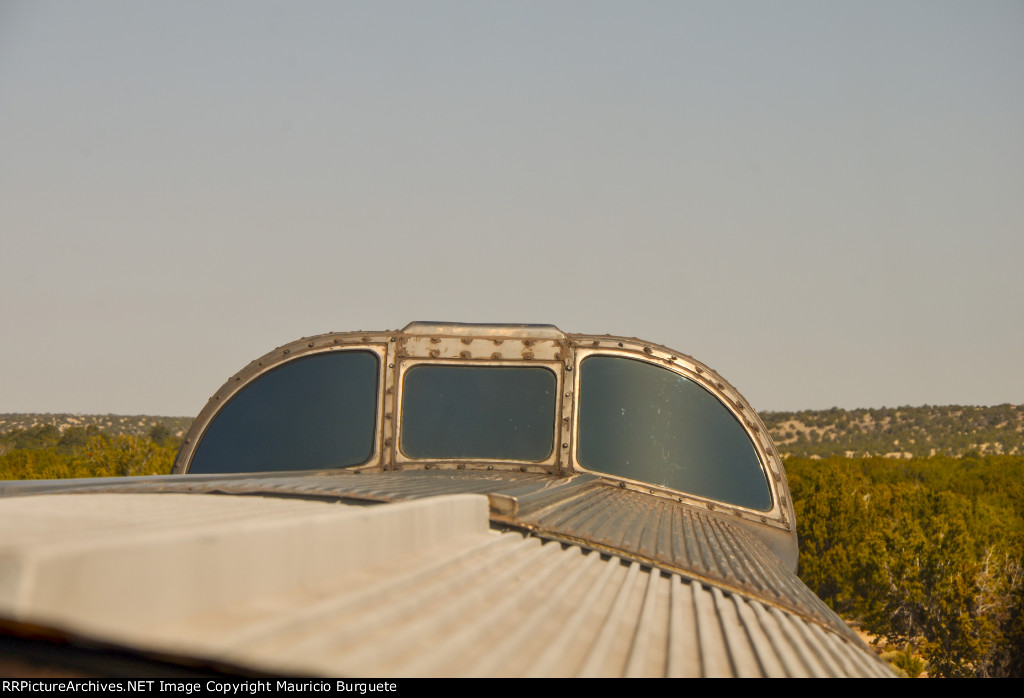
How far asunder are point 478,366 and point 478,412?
0.44 m

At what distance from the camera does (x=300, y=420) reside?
8562 millimetres

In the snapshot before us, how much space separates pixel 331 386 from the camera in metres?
8.65

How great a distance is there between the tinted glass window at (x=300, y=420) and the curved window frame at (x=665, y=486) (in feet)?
5.89

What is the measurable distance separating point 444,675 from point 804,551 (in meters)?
26.3

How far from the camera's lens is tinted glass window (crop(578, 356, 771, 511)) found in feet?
27.3

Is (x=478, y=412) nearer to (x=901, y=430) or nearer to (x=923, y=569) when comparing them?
Answer: (x=923, y=569)

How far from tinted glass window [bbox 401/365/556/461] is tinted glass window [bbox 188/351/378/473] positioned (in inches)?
15.5

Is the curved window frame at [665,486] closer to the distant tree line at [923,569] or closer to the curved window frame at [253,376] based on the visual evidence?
the curved window frame at [253,376]

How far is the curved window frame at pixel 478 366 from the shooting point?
27.3 ft

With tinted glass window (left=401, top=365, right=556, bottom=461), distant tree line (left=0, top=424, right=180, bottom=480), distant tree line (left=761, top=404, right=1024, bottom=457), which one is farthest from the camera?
distant tree line (left=761, top=404, right=1024, bottom=457)

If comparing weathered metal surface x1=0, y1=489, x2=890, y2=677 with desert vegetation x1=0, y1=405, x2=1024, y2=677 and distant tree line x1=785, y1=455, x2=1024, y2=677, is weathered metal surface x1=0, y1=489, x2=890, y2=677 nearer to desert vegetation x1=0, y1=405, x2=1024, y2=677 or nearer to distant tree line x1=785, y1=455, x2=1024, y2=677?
desert vegetation x1=0, y1=405, x2=1024, y2=677

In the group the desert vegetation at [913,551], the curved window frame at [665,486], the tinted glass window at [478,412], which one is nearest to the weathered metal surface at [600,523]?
the curved window frame at [665,486]

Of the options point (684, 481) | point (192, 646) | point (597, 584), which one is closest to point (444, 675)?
point (192, 646)

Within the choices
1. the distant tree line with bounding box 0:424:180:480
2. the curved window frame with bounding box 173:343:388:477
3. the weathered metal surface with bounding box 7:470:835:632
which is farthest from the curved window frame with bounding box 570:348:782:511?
the distant tree line with bounding box 0:424:180:480
